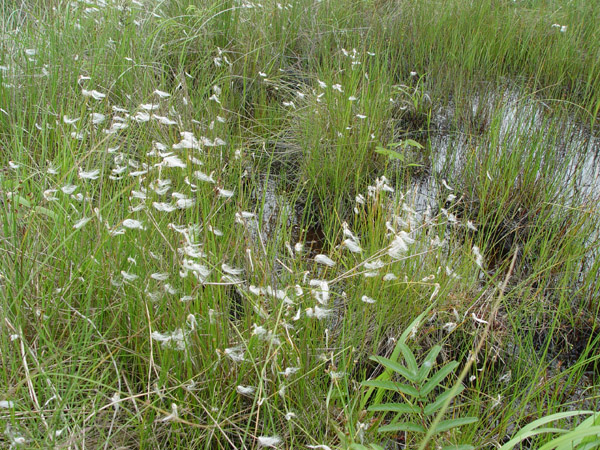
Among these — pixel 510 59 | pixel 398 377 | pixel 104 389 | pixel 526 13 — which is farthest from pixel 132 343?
pixel 526 13

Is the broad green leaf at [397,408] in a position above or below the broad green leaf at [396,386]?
below

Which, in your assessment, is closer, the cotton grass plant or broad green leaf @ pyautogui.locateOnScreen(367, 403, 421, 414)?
broad green leaf @ pyautogui.locateOnScreen(367, 403, 421, 414)

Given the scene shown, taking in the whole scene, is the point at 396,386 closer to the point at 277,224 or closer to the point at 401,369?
the point at 401,369

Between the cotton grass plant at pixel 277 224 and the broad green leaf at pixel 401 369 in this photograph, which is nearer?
the broad green leaf at pixel 401 369

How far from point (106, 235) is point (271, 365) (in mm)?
662

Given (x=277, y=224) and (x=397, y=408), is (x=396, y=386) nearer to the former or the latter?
(x=397, y=408)

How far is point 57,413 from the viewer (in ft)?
3.55

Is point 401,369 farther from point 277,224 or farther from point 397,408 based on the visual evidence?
point 277,224

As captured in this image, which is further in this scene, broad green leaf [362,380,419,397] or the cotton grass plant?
the cotton grass plant

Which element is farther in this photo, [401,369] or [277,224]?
[277,224]

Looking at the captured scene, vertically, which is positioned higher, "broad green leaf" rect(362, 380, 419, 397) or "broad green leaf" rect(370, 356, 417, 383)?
"broad green leaf" rect(370, 356, 417, 383)

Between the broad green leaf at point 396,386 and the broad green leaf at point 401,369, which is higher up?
the broad green leaf at point 401,369

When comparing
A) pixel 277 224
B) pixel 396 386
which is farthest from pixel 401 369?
pixel 277 224

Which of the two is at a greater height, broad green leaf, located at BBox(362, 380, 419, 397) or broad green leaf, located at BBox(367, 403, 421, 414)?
broad green leaf, located at BBox(362, 380, 419, 397)
